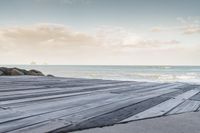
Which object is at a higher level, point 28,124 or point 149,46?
point 149,46

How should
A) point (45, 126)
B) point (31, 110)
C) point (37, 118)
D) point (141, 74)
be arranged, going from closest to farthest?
point (45, 126), point (37, 118), point (31, 110), point (141, 74)

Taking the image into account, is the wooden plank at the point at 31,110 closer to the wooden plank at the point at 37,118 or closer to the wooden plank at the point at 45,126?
the wooden plank at the point at 37,118

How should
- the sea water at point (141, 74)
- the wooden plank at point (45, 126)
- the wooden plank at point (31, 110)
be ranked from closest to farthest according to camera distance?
the wooden plank at point (45, 126), the wooden plank at point (31, 110), the sea water at point (141, 74)

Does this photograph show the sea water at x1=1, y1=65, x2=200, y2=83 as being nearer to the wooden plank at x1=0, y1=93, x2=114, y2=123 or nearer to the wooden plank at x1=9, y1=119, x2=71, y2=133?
the wooden plank at x1=0, y1=93, x2=114, y2=123

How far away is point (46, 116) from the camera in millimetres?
1668

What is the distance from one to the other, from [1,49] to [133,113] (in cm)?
5237

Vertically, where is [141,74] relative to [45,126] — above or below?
below

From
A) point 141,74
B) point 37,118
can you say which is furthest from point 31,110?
point 141,74

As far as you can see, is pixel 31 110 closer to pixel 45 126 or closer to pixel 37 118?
pixel 37 118

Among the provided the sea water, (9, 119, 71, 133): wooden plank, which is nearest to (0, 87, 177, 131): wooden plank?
(9, 119, 71, 133): wooden plank

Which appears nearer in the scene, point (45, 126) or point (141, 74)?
point (45, 126)

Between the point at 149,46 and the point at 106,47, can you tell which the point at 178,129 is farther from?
the point at 106,47

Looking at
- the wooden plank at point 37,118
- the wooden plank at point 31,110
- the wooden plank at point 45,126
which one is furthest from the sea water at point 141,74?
the wooden plank at point 45,126

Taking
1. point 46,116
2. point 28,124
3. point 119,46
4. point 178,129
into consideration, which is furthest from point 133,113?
point 119,46
